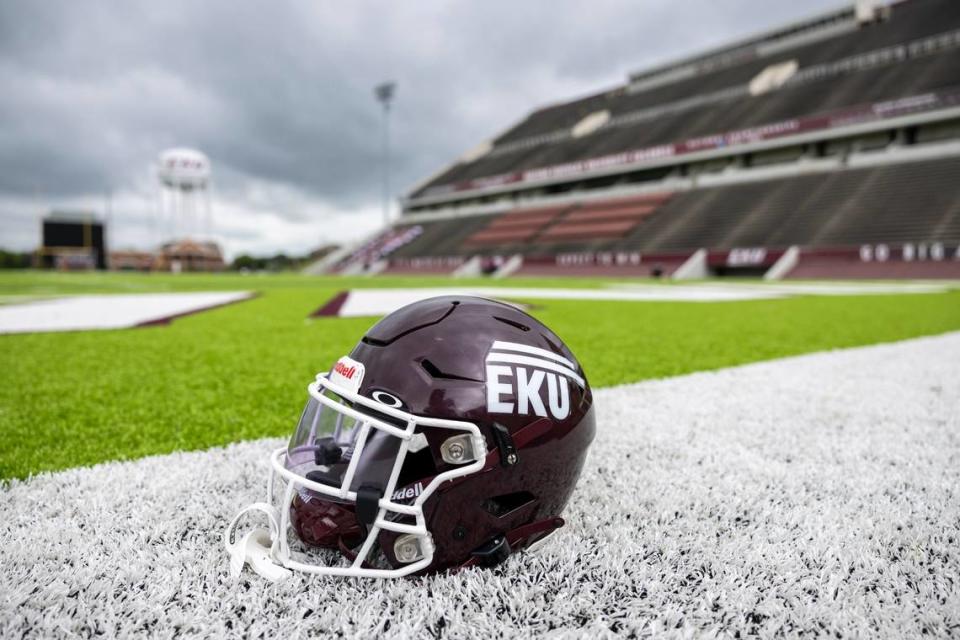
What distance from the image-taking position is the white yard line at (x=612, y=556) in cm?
102

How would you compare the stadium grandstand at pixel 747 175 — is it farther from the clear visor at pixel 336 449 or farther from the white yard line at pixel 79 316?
the clear visor at pixel 336 449

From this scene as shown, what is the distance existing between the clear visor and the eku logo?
198 mm

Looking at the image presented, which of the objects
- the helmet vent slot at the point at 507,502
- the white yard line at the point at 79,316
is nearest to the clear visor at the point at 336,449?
the helmet vent slot at the point at 507,502

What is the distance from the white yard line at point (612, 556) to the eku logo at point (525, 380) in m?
0.32

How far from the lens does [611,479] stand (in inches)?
65.4

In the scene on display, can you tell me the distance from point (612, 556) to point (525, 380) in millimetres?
421

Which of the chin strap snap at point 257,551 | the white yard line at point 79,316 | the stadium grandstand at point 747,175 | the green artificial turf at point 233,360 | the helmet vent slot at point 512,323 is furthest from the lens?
the stadium grandstand at point 747,175

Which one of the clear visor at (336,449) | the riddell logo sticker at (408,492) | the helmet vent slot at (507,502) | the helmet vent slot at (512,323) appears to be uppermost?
the helmet vent slot at (512,323)

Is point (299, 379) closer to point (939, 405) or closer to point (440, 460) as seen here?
point (440, 460)

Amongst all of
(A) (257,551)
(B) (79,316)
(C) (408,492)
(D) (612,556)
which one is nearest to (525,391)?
(C) (408,492)

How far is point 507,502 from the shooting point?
1.18 meters

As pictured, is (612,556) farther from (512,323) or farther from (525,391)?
(512,323)

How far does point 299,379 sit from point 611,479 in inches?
74.2

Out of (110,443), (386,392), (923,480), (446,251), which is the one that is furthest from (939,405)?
(446,251)
